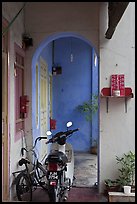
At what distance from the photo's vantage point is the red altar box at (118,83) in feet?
12.6

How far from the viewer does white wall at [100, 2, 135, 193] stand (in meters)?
3.89

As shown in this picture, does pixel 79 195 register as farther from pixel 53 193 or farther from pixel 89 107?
pixel 89 107

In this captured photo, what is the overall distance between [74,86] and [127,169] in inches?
164

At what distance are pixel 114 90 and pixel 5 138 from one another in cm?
173

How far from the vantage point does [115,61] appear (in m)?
3.90

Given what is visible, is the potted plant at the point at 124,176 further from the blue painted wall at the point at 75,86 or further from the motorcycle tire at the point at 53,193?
the blue painted wall at the point at 75,86

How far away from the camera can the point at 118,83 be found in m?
3.83

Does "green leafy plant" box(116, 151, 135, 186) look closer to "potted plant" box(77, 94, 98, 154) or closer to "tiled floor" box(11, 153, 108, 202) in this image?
"tiled floor" box(11, 153, 108, 202)

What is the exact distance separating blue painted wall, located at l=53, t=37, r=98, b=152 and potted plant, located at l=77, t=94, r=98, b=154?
0.42ft

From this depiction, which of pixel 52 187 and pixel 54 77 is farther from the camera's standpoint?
pixel 54 77

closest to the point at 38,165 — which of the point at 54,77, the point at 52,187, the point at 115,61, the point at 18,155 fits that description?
the point at 18,155

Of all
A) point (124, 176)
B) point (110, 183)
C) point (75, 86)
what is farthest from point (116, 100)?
point (75, 86)

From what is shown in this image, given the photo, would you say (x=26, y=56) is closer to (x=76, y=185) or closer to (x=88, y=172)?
(x=76, y=185)

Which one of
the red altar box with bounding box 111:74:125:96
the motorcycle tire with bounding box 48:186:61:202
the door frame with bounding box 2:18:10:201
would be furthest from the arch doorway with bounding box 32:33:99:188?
the motorcycle tire with bounding box 48:186:61:202
